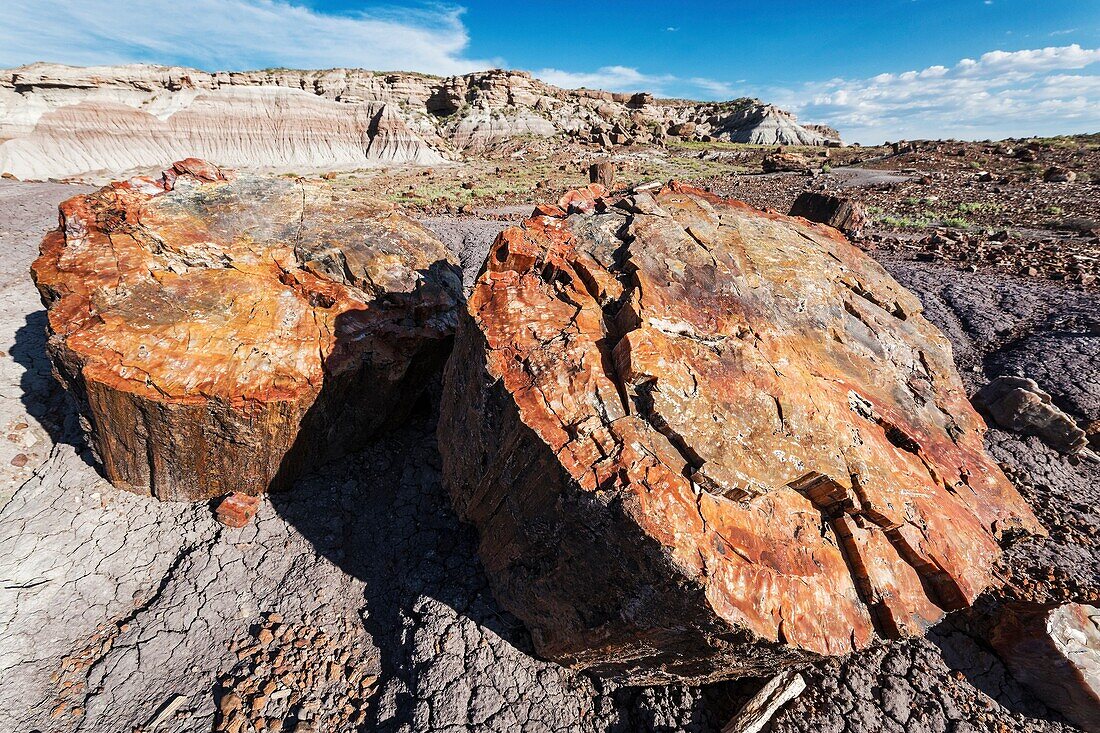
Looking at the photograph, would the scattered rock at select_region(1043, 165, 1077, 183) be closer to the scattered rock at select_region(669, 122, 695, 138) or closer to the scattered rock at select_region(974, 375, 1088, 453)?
the scattered rock at select_region(974, 375, 1088, 453)

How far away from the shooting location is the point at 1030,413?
13.1 ft

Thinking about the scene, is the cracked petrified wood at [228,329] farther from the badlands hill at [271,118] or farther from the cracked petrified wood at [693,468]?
the badlands hill at [271,118]

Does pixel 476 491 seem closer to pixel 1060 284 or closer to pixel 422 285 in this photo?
pixel 422 285

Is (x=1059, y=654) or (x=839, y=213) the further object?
(x=839, y=213)

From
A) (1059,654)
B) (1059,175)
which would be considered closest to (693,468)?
(1059,654)

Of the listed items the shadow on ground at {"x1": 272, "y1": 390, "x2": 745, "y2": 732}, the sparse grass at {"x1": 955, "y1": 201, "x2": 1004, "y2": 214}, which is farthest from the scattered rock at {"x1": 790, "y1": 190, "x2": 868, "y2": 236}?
the shadow on ground at {"x1": 272, "y1": 390, "x2": 745, "y2": 732}

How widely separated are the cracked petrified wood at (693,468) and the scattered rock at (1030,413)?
1308mm

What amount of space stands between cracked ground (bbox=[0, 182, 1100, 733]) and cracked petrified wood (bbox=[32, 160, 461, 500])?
1.47ft

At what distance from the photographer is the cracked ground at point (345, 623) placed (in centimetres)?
252

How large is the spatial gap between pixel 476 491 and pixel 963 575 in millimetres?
2559

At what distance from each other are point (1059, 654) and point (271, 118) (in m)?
38.4

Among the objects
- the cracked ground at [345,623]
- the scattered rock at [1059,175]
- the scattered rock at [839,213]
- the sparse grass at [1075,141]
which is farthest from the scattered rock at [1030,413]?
the sparse grass at [1075,141]

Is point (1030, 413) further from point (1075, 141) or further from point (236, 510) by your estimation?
point (1075, 141)

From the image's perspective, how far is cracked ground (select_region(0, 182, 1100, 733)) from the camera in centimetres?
252
